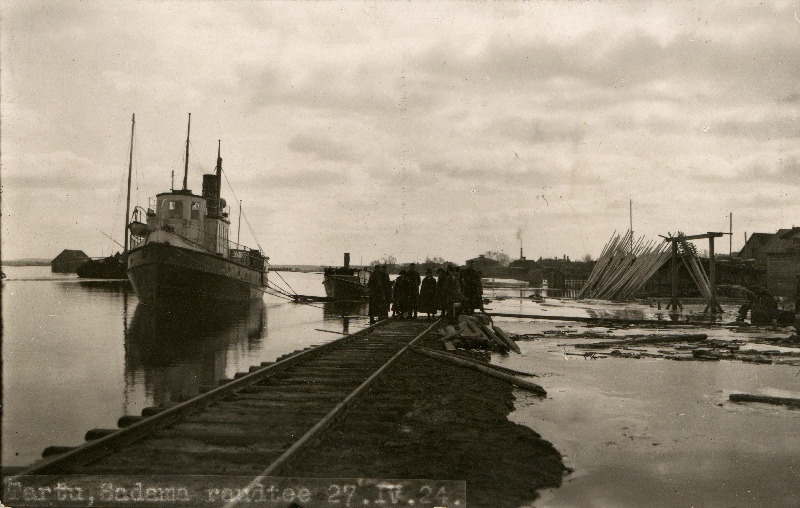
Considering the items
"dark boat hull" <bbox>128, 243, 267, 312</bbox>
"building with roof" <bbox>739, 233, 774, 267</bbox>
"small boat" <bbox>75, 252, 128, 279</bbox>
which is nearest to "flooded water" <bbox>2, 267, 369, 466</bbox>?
"dark boat hull" <bbox>128, 243, 267, 312</bbox>

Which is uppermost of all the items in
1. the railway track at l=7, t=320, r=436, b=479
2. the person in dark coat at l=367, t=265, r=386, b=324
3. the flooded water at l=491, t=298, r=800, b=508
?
the person in dark coat at l=367, t=265, r=386, b=324

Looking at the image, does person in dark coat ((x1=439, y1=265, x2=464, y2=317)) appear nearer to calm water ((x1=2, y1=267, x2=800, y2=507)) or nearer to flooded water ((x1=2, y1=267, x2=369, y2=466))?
calm water ((x1=2, y1=267, x2=800, y2=507))

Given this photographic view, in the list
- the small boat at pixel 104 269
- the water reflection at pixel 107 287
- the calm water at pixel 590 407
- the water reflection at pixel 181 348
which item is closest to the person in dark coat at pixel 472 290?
the calm water at pixel 590 407

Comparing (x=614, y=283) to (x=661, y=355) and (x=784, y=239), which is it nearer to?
(x=784, y=239)

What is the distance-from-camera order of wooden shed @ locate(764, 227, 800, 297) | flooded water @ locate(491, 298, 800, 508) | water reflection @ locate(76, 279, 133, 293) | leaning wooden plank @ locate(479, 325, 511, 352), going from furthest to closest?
water reflection @ locate(76, 279, 133, 293) → wooden shed @ locate(764, 227, 800, 297) → leaning wooden plank @ locate(479, 325, 511, 352) → flooded water @ locate(491, 298, 800, 508)

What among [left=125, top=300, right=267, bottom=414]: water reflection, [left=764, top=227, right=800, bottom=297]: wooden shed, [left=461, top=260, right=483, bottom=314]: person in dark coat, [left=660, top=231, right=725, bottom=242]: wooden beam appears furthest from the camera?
[left=764, top=227, right=800, bottom=297]: wooden shed

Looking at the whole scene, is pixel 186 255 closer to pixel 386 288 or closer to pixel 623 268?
pixel 386 288

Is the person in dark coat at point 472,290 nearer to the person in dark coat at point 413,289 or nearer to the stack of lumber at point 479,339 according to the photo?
the person in dark coat at point 413,289
